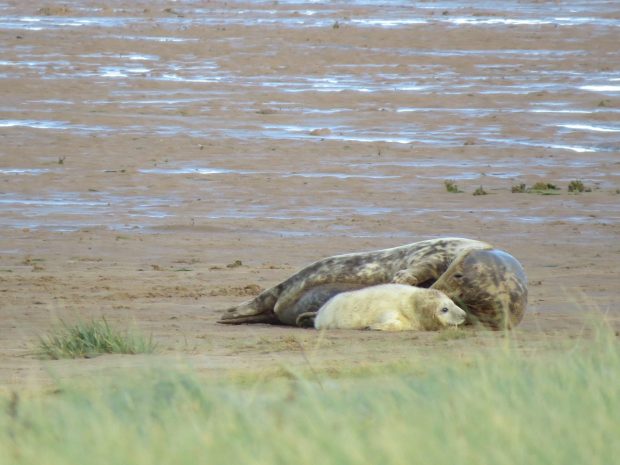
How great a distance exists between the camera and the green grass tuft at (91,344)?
7727mm

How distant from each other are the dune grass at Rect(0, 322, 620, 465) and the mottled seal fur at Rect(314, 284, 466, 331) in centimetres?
336

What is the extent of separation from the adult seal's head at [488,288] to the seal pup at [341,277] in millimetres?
302

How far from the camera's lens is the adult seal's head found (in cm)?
930

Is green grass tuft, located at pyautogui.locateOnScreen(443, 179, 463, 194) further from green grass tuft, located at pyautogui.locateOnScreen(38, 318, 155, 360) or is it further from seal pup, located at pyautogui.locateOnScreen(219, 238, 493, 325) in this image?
green grass tuft, located at pyautogui.locateOnScreen(38, 318, 155, 360)

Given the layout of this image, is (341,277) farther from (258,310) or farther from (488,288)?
(488,288)

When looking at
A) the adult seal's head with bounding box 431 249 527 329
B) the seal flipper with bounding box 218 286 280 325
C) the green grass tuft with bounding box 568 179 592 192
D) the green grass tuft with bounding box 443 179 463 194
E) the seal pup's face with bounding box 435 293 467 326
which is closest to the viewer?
the seal pup's face with bounding box 435 293 467 326

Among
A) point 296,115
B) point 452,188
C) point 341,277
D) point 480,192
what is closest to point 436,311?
point 341,277

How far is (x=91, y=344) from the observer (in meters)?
7.86

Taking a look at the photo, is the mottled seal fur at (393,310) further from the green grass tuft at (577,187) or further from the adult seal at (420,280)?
the green grass tuft at (577,187)

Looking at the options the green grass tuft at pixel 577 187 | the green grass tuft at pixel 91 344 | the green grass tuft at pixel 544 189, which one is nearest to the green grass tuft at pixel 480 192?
the green grass tuft at pixel 544 189

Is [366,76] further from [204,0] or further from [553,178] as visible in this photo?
[204,0]

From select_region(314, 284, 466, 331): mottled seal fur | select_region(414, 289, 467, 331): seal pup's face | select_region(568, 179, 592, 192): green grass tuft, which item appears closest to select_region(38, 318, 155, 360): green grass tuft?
select_region(314, 284, 466, 331): mottled seal fur

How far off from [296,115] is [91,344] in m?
17.9

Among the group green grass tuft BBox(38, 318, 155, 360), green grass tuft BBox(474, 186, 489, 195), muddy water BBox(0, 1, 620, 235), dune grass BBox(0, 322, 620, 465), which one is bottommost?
muddy water BBox(0, 1, 620, 235)
